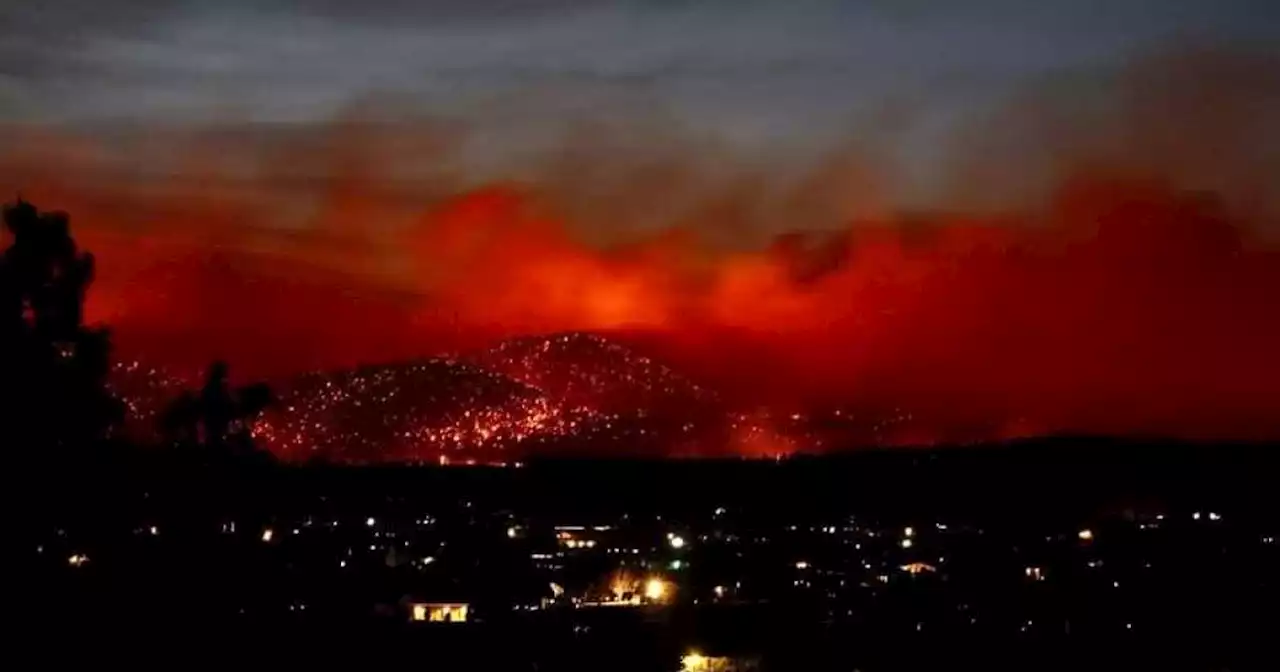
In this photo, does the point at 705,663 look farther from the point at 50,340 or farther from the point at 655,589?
the point at 50,340

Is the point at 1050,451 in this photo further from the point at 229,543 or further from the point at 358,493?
A: the point at 229,543

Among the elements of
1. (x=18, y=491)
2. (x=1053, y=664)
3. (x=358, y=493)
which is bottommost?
(x=1053, y=664)

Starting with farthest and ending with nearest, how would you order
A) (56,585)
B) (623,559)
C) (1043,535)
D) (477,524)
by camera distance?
(1043,535) → (477,524) → (623,559) → (56,585)

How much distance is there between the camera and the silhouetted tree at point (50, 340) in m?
15.3

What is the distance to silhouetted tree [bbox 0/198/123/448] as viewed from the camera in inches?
603

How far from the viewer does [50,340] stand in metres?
15.8

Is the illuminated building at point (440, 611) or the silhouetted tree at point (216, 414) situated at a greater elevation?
the silhouetted tree at point (216, 414)

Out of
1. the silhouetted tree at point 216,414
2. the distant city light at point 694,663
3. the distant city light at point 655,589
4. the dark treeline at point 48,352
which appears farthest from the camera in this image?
the distant city light at point 655,589

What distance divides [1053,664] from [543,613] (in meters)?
12.1

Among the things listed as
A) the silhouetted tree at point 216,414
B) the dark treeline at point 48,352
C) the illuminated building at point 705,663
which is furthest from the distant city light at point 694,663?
the dark treeline at point 48,352

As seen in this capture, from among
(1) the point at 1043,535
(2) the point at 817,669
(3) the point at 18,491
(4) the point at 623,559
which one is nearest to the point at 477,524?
(4) the point at 623,559

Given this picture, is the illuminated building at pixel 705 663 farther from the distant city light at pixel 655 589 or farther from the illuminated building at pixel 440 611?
the distant city light at pixel 655 589

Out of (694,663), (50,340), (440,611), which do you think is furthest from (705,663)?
(50,340)

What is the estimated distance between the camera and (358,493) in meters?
79.8
